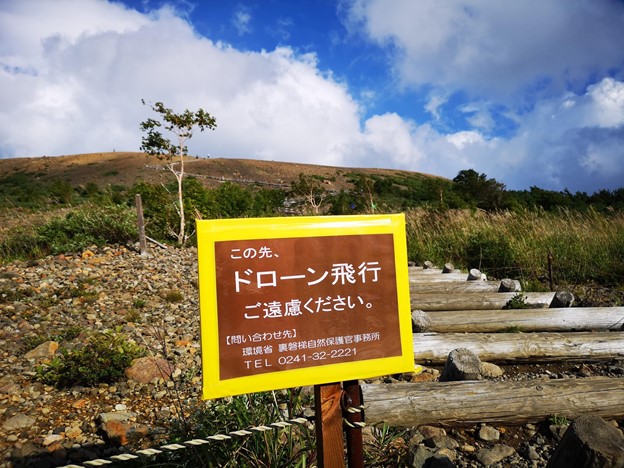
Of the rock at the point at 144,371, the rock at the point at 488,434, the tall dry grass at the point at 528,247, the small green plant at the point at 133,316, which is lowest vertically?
the rock at the point at 488,434

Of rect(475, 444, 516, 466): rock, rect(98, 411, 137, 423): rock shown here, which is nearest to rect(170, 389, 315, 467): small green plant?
rect(98, 411, 137, 423): rock

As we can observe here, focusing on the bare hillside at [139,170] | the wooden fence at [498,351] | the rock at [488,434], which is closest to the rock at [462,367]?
the wooden fence at [498,351]

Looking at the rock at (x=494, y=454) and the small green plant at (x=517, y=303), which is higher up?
the small green plant at (x=517, y=303)

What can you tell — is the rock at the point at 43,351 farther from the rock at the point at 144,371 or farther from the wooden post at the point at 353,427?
the wooden post at the point at 353,427

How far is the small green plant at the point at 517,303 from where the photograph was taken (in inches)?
210

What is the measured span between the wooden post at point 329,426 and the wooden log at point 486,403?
1.00 m

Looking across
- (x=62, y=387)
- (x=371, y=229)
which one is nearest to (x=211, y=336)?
(x=371, y=229)

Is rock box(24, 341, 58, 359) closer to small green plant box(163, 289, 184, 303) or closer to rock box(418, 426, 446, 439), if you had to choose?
small green plant box(163, 289, 184, 303)

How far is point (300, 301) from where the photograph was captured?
5.64 feet

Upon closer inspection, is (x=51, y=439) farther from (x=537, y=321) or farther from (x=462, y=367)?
(x=537, y=321)

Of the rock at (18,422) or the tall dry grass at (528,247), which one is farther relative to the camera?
the tall dry grass at (528,247)

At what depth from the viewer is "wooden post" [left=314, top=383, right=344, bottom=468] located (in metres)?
1.76

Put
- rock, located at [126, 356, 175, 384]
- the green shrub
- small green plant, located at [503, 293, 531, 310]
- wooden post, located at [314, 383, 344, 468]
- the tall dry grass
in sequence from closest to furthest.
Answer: wooden post, located at [314, 383, 344, 468] → rock, located at [126, 356, 175, 384] → small green plant, located at [503, 293, 531, 310] → the tall dry grass → the green shrub

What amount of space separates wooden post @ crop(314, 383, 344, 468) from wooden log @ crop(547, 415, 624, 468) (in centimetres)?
89
